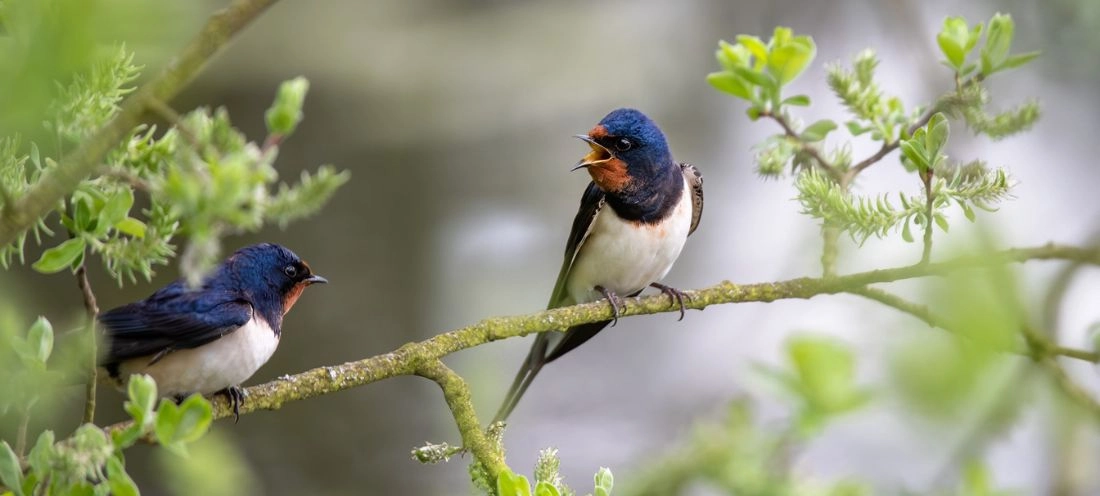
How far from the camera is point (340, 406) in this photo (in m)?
4.23

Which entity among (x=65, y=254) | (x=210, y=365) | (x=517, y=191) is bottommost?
(x=517, y=191)

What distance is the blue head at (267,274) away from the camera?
88.0 inches

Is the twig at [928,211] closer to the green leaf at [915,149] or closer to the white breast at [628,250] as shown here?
the green leaf at [915,149]

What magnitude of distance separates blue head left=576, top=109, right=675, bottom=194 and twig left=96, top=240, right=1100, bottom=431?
781 millimetres

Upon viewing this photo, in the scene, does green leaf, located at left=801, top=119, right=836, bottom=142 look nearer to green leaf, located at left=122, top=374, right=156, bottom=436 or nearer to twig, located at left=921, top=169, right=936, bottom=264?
twig, located at left=921, top=169, right=936, bottom=264

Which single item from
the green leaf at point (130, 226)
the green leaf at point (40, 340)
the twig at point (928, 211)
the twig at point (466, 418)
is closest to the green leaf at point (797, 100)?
the twig at point (928, 211)

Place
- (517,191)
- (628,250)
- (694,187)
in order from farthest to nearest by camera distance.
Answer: (517,191) → (694,187) → (628,250)

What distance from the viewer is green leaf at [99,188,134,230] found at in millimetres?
1121

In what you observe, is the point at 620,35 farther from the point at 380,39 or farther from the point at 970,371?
the point at 970,371

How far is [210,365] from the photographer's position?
6.59 feet

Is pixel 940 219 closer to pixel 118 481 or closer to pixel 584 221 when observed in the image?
pixel 118 481

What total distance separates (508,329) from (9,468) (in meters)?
0.72

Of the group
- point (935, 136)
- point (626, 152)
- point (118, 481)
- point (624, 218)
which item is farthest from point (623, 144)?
point (118, 481)

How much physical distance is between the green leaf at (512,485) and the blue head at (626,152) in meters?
1.45
